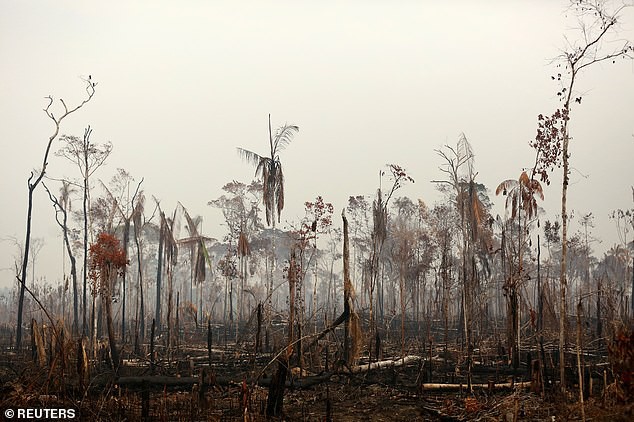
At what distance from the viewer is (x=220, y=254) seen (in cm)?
6144

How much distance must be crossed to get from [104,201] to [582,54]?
103 ft

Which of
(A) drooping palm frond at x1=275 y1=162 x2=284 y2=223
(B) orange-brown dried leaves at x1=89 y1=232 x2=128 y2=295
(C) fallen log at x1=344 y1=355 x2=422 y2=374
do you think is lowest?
(C) fallen log at x1=344 y1=355 x2=422 y2=374

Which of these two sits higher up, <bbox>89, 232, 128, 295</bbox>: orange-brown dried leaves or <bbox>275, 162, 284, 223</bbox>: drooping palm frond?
<bbox>275, 162, 284, 223</bbox>: drooping palm frond

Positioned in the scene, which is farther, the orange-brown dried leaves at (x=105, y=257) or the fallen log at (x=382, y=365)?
the orange-brown dried leaves at (x=105, y=257)

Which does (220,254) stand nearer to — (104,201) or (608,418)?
(104,201)

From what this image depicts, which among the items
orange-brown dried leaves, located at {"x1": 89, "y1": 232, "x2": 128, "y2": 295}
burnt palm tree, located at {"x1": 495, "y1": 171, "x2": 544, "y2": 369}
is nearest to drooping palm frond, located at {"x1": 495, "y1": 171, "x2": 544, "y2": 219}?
burnt palm tree, located at {"x1": 495, "y1": 171, "x2": 544, "y2": 369}

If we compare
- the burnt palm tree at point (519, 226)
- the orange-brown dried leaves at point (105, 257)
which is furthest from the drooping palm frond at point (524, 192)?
the orange-brown dried leaves at point (105, 257)

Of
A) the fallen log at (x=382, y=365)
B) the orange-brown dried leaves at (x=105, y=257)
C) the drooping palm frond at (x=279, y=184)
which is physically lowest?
the fallen log at (x=382, y=365)

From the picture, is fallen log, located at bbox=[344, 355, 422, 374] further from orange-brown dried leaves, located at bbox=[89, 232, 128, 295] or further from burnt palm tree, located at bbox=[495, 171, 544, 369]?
orange-brown dried leaves, located at bbox=[89, 232, 128, 295]

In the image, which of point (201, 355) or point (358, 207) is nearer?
point (201, 355)

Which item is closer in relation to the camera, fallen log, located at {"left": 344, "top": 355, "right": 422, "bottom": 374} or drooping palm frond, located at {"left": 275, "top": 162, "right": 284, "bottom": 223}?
fallen log, located at {"left": 344, "top": 355, "right": 422, "bottom": 374}

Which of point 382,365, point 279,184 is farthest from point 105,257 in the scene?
point 382,365

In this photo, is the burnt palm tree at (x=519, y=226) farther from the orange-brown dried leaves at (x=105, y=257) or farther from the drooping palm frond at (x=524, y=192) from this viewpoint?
the orange-brown dried leaves at (x=105, y=257)

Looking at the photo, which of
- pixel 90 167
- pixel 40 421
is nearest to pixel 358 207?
pixel 90 167
